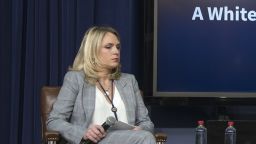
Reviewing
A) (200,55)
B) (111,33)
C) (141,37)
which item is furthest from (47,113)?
(200,55)

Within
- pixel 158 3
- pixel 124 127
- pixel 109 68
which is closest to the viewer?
pixel 124 127

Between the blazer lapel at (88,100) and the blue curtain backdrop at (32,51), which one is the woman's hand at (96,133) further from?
the blue curtain backdrop at (32,51)

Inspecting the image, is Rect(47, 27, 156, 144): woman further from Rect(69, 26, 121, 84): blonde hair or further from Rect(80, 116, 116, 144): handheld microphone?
Rect(80, 116, 116, 144): handheld microphone

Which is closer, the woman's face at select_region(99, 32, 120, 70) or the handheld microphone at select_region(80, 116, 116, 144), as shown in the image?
the handheld microphone at select_region(80, 116, 116, 144)

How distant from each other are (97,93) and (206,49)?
45.1 inches

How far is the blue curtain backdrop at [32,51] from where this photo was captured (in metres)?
3.74

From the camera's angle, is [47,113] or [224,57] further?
[224,57]

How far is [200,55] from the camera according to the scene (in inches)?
148

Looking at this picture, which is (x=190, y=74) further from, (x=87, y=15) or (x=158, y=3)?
(x=87, y=15)

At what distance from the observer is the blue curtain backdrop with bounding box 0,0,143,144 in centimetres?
374

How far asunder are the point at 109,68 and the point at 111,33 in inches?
9.6

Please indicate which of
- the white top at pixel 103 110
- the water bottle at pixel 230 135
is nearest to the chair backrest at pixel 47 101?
the white top at pixel 103 110

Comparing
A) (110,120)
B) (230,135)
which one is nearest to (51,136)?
(110,120)

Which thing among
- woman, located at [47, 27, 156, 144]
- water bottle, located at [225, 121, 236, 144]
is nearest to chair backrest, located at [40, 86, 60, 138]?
woman, located at [47, 27, 156, 144]
